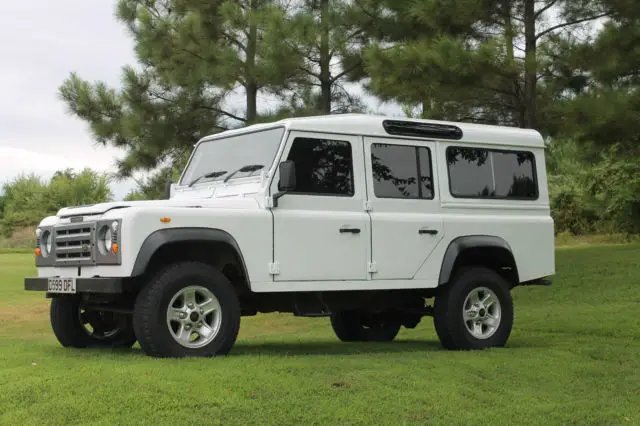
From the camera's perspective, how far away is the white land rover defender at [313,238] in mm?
8242

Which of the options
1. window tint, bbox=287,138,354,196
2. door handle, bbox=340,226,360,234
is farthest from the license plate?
door handle, bbox=340,226,360,234

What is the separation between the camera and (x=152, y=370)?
7.31 metres

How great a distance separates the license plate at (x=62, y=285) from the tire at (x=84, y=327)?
2.75 ft

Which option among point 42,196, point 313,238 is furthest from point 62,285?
point 42,196

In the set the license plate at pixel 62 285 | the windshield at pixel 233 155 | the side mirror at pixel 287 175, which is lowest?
the license plate at pixel 62 285

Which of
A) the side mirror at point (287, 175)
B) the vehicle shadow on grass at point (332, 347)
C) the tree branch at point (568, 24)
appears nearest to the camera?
the side mirror at point (287, 175)

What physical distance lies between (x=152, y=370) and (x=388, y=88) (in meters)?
13.1

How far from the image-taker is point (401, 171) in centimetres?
984

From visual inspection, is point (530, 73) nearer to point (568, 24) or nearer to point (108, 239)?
point (568, 24)

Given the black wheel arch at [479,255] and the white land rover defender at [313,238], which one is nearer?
the white land rover defender at [313,238]

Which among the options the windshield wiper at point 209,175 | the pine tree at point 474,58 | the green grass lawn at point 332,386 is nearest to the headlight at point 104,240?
the green grass lawn at point 332,386

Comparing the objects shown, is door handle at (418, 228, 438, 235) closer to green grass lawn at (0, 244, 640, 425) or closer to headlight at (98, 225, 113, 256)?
green grass lawn at (0, 244, 640, 425)

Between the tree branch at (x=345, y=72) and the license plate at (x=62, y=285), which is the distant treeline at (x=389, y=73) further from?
the license plate at (x=62, y=285)

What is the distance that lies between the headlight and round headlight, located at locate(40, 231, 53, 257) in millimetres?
1024
